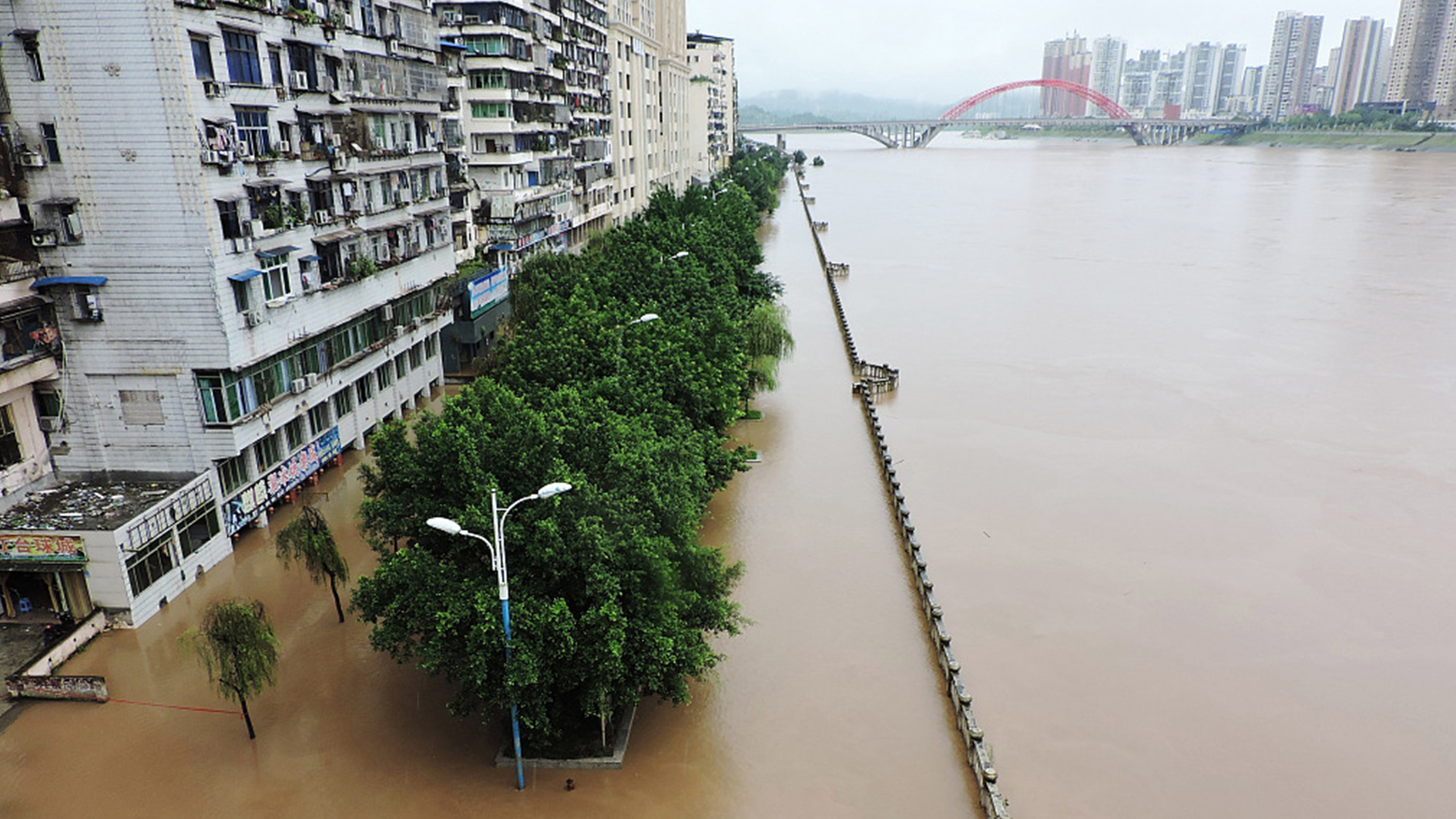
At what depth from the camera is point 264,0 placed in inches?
895

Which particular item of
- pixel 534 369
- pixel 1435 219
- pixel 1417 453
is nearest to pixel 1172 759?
pixel 534 369

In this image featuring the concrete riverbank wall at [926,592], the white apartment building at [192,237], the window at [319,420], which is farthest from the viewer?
the window at [319,420]

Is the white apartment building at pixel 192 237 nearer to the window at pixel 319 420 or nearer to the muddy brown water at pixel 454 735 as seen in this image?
the window at pixel 319 420

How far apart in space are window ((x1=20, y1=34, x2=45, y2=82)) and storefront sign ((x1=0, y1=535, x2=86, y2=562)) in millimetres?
9577

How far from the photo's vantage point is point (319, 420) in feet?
89.3

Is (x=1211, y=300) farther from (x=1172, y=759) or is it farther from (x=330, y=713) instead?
(x=330, y=713)

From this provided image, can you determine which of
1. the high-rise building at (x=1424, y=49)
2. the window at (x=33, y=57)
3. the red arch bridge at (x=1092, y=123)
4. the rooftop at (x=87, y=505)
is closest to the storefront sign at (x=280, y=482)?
the rooftop at (x=87, y=505)

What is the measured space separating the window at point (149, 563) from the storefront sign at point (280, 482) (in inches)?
80.7

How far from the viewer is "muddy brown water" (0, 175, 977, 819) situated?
1481 cm

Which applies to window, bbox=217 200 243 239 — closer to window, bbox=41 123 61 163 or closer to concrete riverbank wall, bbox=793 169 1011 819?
window, bbox=41 123 61 163

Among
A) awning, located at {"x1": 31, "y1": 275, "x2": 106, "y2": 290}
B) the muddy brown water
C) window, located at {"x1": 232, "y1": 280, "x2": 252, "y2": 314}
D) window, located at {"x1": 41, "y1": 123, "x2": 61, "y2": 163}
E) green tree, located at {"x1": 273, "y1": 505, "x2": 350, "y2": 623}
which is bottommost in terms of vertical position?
the muddy brown water

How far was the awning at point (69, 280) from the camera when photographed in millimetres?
20812

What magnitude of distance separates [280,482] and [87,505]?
15.2 feet

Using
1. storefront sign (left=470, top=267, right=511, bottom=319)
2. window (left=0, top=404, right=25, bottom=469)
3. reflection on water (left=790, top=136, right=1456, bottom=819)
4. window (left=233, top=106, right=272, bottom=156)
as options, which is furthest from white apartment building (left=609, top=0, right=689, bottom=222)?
window (left=0, top=404, right=25, bottom=469)
